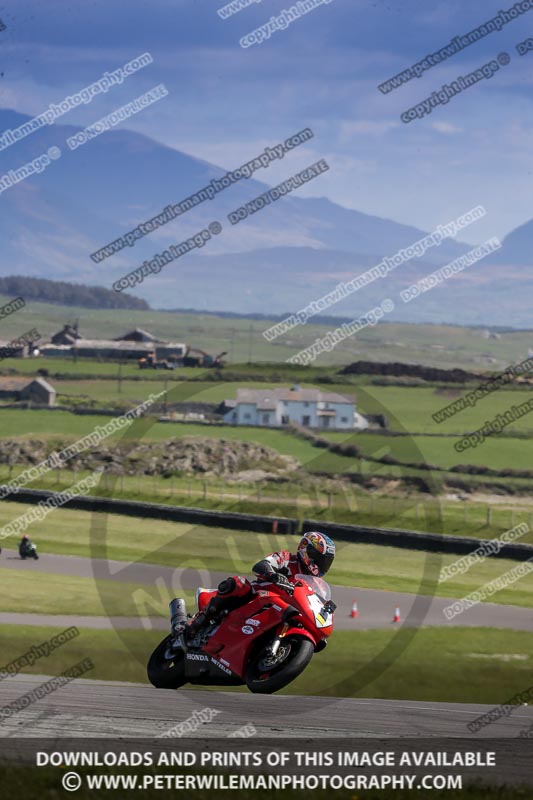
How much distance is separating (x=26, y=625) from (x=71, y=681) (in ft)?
62.9

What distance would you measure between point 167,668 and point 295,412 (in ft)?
311

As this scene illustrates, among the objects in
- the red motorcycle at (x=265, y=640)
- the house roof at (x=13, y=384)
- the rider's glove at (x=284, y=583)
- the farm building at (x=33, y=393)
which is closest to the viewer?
the red motorcycle at (x=265, y=640)

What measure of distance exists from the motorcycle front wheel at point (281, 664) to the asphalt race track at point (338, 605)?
2250cm

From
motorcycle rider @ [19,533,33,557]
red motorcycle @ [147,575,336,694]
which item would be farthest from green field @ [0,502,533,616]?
red motorcycle @ [147,575,336,694]

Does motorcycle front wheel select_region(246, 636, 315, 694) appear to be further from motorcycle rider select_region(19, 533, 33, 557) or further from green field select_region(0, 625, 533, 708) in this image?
motorcycle rider select_region(19, 533, 33, 557)

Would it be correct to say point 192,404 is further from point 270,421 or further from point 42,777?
point 42,777

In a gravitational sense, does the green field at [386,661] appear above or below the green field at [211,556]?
above

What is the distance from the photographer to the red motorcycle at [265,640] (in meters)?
13.6

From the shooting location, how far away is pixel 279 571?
14547 mm

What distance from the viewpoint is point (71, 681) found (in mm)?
17250

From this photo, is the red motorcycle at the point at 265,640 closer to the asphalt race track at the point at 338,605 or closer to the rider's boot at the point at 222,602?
the rider's boot at the point at 222,602

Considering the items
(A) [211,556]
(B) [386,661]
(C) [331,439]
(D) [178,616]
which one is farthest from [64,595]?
(C) [331,439]

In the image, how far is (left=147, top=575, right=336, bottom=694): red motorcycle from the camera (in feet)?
44.5

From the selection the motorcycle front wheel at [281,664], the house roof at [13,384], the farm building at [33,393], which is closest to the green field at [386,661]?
the motorcycle front wheel at [281,664]
